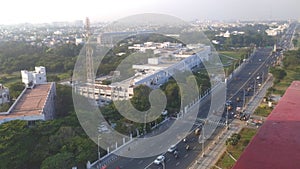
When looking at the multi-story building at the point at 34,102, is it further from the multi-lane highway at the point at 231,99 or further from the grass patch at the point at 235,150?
the grass patch at the point at 235,150

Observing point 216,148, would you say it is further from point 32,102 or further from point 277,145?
point 32,102

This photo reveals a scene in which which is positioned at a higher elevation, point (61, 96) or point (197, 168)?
point (61, 96)

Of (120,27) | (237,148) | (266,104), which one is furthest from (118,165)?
(120,27)

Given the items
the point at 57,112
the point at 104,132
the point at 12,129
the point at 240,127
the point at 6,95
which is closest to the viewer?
the point at 12,129

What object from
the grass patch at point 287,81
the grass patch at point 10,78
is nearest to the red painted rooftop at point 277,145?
the grass patch at point 287,81

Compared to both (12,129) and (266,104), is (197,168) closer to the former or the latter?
(12,129)

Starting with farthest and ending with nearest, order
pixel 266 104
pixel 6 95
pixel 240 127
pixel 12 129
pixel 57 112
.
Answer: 1. pixel 266 104
2. pixel 6 95
3. pixel 57 112
4. pixel 240 127
5. pixel 12 129
